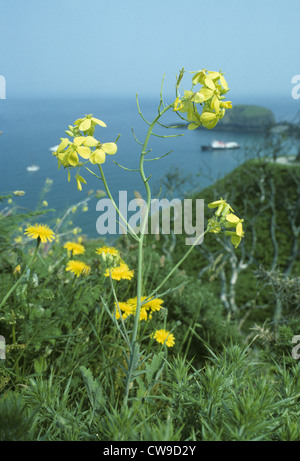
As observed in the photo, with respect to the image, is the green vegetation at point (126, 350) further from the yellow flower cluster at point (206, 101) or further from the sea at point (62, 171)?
the sea at point (62, 171)

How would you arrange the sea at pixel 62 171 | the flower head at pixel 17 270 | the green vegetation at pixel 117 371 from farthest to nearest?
the sea at pixel 62 171
the flower head at pixel 17 270
the green vegetation at pixel 117 371

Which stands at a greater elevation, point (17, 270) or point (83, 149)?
point (83, 149)

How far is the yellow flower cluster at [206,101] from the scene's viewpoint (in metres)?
1.04

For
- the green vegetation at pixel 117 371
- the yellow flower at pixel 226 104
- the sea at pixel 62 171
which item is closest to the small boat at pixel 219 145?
the sea at pixel 62 171

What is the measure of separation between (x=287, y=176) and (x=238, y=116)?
18.8 ft

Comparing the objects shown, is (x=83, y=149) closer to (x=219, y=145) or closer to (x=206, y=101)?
(x=206, y=101)

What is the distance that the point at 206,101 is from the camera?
107 cm

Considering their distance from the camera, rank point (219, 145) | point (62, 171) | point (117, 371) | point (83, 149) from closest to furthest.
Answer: point (83, 149), point (117, 371), point (62, 171), point (219, 145)

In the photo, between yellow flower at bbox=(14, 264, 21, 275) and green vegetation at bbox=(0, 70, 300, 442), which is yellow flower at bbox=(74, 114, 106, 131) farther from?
yellow flower at bbox=(14, 264, 21, 275)

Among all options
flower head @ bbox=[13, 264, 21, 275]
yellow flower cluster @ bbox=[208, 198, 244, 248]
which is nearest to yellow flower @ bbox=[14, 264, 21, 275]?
flower head @ bbox=[13, 264, 21, 275]

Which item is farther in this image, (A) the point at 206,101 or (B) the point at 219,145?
(B) the point at 219,145

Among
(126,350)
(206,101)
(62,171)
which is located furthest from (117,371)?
(62,171)

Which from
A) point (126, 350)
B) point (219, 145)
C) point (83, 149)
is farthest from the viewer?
point (219, 145)

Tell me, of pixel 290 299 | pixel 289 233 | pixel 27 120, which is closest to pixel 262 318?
pixel 289 233
